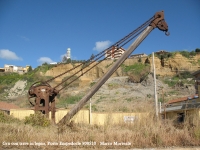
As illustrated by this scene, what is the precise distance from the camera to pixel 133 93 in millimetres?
32781

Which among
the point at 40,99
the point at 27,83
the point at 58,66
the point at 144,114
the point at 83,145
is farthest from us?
the point at 58,66

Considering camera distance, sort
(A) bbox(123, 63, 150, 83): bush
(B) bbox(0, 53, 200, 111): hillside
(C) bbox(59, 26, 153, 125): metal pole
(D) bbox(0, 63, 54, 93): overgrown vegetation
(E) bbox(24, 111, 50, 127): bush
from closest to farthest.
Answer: (E) bbox(24, 111, 50, 127): bush < (C) bbox(59, 26, 153, 125): metal pole < (B) bbox(0, 53, 200, 111): hillside < (A) bbox(123, 63, 150, 83): bush < (D) bbox(0, 63, 54, 93): overgrown vegetation

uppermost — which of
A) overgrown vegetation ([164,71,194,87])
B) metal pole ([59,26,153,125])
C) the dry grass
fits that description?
overgrown vegetation ([164,71,194,87])

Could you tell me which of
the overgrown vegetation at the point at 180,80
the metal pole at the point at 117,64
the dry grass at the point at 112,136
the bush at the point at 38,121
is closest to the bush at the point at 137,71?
the overgrown vegetation at the point at 180,80

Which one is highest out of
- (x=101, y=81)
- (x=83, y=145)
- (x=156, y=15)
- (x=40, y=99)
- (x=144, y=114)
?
(x=156, y=15)

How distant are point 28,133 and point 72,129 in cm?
130

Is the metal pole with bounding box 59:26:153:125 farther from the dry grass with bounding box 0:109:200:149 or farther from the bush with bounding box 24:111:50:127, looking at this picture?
the dry grass with bounding box 0:109:200:149

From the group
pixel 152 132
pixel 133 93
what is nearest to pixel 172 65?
pixel 133 93

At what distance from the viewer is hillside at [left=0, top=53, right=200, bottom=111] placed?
31.1m

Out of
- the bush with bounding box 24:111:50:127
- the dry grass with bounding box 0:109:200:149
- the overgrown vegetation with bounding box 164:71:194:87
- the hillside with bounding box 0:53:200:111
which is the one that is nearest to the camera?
the dry grass with bounding box 0:109:200:149

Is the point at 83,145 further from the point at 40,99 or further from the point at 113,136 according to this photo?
the point at 40,99

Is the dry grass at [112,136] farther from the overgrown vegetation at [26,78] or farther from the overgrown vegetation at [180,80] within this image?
the overgrown vegetation at [26,78]

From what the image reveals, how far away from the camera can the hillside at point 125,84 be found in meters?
31.1

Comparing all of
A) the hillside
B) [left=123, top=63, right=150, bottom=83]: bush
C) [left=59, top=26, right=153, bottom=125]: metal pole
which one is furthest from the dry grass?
[left=123, top=63, right=150, bottom=83]: bush
